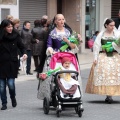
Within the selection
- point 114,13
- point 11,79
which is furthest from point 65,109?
point 114,13

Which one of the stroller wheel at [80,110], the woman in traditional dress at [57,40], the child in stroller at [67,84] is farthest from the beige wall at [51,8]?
the stroller wheel at [80,110]

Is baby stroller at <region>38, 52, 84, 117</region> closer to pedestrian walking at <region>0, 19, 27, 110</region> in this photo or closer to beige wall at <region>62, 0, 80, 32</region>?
pedestrian walking at <region>0, 19, 27, 110</region>

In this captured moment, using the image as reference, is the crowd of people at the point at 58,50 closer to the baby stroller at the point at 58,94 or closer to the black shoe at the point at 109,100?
the black shoe at the point at 109,100

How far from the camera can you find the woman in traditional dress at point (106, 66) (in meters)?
11.5

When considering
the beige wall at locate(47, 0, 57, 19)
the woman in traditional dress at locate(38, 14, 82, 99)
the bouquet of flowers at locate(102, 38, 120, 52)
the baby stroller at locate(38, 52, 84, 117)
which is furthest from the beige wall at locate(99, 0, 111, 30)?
the baby stroller at locate(38, 52, 84, 117)

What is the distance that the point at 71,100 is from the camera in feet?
32.3

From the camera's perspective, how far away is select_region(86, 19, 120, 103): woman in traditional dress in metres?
11.5

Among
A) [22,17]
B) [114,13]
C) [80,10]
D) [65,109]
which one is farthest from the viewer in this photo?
[114,13]

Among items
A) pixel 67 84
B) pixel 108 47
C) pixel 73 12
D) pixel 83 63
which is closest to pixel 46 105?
pixel 67 84

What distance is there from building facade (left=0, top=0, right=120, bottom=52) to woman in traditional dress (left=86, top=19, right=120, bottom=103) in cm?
1039

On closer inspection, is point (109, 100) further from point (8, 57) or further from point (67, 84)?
point (8, 57)

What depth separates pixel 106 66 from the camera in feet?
37.9

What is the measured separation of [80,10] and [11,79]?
52.1ft

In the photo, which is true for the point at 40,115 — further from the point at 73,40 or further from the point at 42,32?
the point at 42,32
